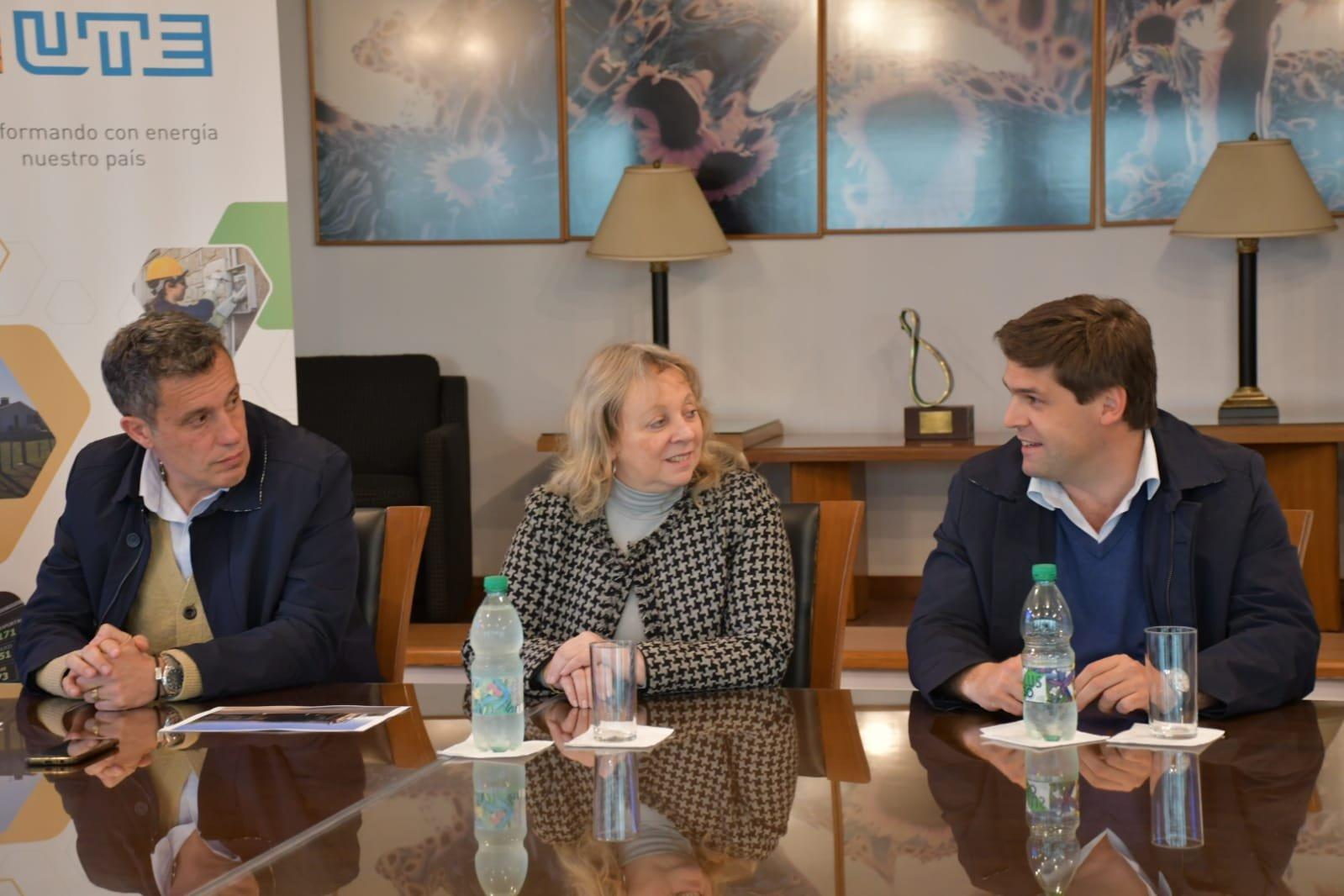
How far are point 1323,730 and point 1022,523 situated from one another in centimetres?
56

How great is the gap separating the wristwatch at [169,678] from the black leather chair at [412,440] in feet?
9.32

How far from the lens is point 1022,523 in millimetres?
2260

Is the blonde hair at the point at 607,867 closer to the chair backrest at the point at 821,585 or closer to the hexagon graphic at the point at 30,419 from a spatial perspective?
the chair backrest at the point at 821,585

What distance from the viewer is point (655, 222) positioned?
5.16 metres

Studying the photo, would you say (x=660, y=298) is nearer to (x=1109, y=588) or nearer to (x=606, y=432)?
(x=606, y=432)

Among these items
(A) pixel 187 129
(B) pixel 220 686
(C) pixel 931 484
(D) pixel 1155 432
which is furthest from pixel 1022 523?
(C) pixel 931 484

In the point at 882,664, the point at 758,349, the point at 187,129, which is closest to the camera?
the point at 187,129

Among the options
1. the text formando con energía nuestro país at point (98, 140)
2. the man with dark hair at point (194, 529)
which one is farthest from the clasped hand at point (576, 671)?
the text formando con energía nuestro país at point (98, 140)

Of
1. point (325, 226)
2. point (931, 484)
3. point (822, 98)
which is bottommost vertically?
point (931, 484)

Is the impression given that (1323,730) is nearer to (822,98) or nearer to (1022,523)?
(1022,523)

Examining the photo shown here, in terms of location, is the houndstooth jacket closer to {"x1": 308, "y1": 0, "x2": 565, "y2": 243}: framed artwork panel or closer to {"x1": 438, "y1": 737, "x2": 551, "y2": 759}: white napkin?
{"x1": 438, "y1": 737, "x2": 551, "y2": 759}: white napkin

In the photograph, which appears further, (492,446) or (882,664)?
(492,446)

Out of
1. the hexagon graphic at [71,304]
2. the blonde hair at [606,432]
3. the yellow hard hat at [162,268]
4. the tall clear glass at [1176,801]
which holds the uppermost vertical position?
the yellow hard hat at [162,268]

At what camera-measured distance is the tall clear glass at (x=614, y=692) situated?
187cm
